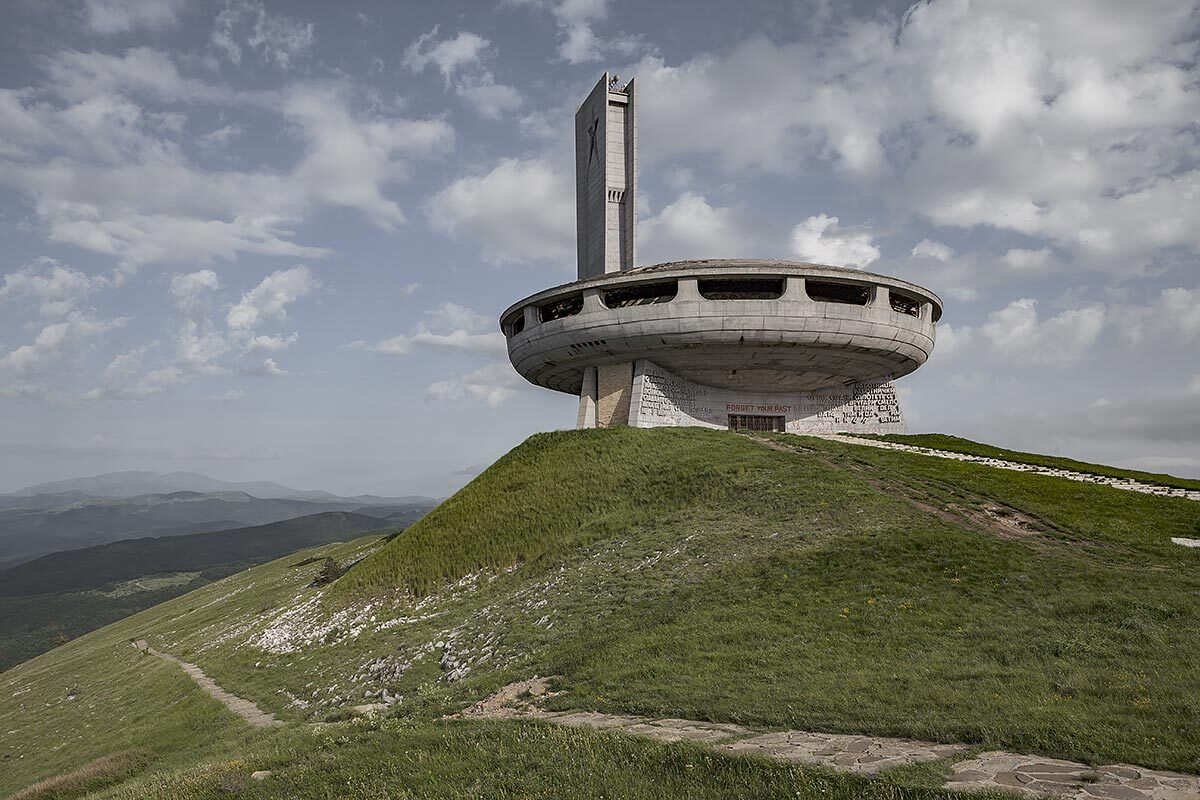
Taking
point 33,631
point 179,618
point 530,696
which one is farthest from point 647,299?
point 33,631

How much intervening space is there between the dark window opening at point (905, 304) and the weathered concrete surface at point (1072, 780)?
3691 centimetres

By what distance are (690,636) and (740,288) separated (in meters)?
27.5

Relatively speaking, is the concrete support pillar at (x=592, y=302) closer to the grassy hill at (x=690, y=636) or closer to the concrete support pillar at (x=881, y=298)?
the grassy hill at (x=690, y=636)

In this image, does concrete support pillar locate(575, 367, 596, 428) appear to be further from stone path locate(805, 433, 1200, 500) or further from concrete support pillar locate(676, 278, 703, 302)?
stone path locate(805, 433, 1200, 500)

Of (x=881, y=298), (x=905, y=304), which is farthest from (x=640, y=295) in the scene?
(x=905, y=304)

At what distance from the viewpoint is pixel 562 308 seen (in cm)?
4284

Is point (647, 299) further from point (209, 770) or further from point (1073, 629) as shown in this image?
point (209, 770)

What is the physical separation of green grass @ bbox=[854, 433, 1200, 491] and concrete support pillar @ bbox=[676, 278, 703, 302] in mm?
13344

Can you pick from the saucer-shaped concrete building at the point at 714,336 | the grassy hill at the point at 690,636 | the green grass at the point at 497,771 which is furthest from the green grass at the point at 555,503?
the green grass at the point at 497,771

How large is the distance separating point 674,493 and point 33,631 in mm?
161083

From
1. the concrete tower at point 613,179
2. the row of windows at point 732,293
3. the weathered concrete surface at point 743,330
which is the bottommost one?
the weathered concrete surface at point 743,330

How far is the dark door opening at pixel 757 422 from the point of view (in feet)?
147

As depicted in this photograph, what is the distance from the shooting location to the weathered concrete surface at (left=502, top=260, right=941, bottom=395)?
37.7 meters

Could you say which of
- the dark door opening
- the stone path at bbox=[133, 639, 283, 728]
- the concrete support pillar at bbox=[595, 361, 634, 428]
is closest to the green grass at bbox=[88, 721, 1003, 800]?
the stone path at bbox=[133, 639, 283, 728]
